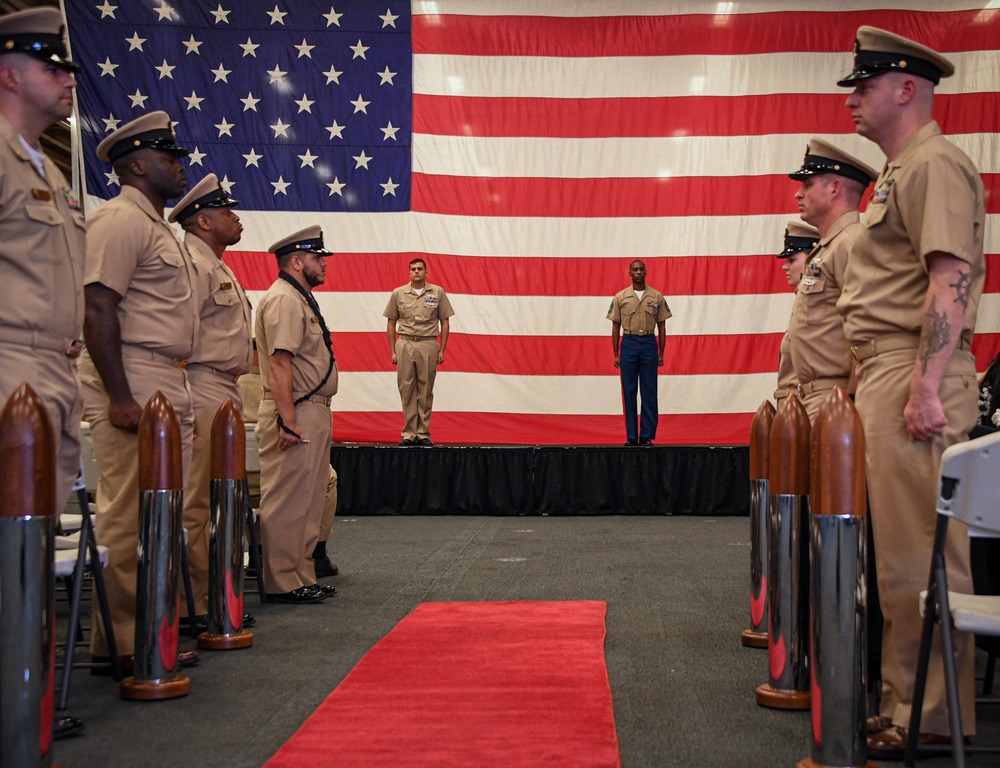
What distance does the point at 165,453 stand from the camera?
8.35ft

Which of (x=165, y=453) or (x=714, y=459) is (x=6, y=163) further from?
(x=714, y=459)

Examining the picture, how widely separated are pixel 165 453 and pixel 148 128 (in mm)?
1317

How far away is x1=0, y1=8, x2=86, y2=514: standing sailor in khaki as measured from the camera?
227cm

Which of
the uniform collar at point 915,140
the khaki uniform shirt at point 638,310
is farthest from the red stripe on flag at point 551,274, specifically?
the uniform collar at point 915,140

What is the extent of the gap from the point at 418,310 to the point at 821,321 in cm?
508

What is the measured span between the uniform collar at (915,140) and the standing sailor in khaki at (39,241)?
1.94 m

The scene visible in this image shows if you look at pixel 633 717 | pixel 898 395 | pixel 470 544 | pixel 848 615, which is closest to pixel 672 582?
pixel 470 544

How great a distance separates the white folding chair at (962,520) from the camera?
1801 millimetres

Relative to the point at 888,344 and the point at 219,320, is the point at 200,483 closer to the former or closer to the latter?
the point at 219,320

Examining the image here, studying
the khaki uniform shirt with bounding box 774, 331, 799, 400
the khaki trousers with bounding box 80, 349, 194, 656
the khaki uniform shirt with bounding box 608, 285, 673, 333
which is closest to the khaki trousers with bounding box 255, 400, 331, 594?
the khaki trousers with bounding box 80, 349, 194, 656

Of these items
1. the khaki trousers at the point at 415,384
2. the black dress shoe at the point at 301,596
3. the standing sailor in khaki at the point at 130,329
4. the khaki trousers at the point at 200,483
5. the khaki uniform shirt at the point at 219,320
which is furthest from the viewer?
the khaki trousers at the point at 415,384

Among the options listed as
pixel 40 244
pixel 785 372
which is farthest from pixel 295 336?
pixel 785 372

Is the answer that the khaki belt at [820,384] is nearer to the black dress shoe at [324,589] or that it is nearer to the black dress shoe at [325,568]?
the black dress shoe at [324,589]

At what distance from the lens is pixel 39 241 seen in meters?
2.35
